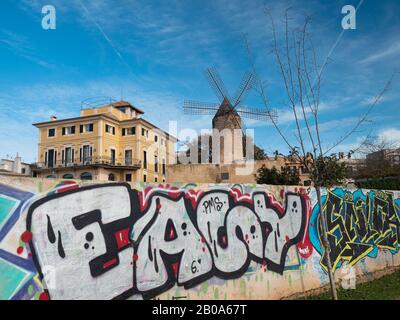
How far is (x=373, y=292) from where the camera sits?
685cm

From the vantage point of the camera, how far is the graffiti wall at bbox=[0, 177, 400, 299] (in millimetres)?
4047

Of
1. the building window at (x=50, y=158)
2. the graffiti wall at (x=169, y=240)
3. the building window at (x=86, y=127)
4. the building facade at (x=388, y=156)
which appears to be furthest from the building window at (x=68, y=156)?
the graffiti wall at (x=169, y=240)

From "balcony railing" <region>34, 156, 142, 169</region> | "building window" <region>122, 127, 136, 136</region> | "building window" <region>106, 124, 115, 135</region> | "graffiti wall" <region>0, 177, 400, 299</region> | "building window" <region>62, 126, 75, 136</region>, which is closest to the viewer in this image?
"graffiti wall" <region>0, 177, 400, 299</region>

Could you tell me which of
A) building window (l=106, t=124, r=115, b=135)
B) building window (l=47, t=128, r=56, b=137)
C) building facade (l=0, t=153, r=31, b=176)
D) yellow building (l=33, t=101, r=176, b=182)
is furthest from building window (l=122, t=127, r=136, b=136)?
building facade (l=0, t=153, r=31, b=176)

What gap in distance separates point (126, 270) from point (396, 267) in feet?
25.7

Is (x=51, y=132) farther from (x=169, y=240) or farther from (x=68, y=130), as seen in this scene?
(x=169, y=240)

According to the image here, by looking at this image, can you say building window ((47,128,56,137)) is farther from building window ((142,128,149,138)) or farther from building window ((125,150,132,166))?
building window ((142,128,149,138))

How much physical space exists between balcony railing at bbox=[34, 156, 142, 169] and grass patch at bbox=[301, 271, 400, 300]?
38.4 metres

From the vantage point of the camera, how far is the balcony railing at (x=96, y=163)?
42.7m

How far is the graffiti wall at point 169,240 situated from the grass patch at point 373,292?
44 centimetres

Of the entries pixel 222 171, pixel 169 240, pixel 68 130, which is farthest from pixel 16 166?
pixel 169 240
